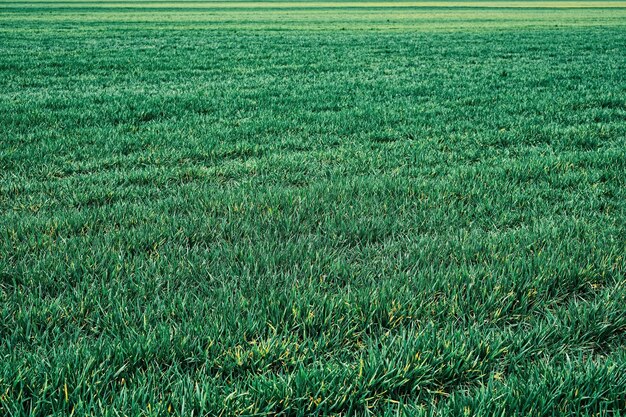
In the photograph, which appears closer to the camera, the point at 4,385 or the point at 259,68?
the point at 4,385

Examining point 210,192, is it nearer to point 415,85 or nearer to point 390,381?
point 390,381

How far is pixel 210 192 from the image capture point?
455 cm

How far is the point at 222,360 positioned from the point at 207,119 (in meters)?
6.14

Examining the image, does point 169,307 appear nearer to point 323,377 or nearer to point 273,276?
point 273,276

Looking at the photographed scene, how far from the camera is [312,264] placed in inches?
126

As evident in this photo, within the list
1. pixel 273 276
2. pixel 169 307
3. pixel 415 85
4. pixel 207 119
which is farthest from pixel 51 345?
pixel 415 85

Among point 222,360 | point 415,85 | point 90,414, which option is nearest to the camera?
point 90,414

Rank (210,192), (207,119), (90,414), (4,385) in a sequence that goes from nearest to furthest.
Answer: (90,414), (4,385), (210,192), (207,119)

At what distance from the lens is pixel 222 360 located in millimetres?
2250

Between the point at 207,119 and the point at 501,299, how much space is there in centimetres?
601

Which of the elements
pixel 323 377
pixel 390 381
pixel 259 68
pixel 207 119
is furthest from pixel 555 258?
pixel 259 68

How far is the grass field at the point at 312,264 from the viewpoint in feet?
6.84

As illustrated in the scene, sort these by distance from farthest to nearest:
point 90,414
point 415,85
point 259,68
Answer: point 259,68
point 415,85
point 90,414

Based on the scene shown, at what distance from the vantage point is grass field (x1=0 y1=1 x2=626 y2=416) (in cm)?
209
